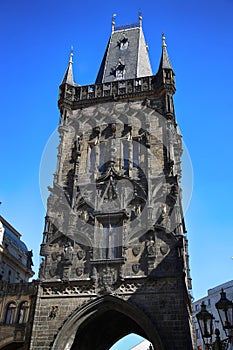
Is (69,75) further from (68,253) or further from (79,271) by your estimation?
(79,271)

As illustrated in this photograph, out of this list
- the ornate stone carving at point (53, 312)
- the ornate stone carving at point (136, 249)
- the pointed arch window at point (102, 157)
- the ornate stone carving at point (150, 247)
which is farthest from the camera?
the pointed arch window at point (102, 157)

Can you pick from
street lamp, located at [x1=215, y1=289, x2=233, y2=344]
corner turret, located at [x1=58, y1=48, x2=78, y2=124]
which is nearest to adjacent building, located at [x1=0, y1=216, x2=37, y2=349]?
corner turret, located at [x1=58, y1=48, x2=78, y2=124]

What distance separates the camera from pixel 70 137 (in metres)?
23.8

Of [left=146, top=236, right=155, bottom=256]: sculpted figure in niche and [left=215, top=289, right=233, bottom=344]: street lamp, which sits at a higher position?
[left=146, top=236, right=155, bottom=256]: sculpted figure in niche

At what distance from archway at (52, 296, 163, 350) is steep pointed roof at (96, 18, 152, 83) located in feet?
51.7

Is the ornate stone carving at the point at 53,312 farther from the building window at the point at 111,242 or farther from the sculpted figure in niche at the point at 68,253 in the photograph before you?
the building window at the point at 111,242

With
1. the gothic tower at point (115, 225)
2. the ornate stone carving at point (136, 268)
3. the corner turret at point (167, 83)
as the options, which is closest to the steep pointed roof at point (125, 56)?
the gothic tower at point (115, 225)

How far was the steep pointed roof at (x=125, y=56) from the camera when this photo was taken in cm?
2709

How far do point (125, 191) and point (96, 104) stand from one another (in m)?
7.29

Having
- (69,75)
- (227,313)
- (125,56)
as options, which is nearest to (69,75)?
(69,75)

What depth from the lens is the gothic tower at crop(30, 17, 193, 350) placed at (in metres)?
16.7

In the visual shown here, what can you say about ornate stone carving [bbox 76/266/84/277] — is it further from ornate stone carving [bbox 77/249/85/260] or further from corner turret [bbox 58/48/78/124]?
corner turret [bbox 58/48/78/124]

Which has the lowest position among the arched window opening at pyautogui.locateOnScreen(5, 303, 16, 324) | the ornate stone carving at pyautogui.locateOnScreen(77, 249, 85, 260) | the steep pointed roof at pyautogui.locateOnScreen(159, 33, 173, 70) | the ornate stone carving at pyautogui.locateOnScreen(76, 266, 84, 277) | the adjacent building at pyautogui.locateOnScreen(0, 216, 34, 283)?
the arched window opening at pyautogui.locateOnScreen(5, 303, 16, 324)

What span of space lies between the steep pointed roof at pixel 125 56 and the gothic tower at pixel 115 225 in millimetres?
637
